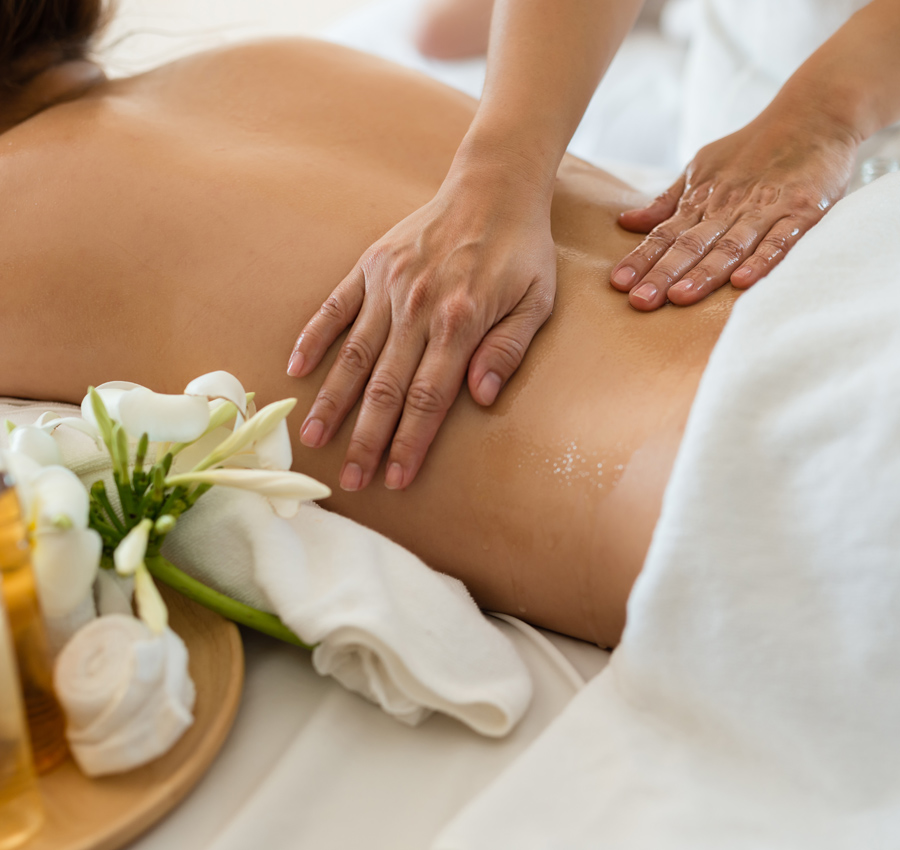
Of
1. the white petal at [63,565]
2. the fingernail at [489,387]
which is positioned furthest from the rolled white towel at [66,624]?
the fingernail at [489,387]

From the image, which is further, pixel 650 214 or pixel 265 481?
pixel 650 214

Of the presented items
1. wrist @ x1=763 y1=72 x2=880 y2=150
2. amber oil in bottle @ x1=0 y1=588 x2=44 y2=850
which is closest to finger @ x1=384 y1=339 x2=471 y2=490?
amber oil in bottle @ x1=0 y1=588 x2=44 y2=850

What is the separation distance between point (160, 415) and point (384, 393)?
0.20 metres

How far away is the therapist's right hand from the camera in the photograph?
717 millimetres

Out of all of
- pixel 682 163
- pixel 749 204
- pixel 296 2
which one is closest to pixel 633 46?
pixel 682 163

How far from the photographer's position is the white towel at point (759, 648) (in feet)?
1.73

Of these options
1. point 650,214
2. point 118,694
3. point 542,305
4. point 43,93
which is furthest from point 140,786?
point 43,93

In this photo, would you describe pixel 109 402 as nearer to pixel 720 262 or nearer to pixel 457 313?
pixel 457 313

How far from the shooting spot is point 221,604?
0.62 meters

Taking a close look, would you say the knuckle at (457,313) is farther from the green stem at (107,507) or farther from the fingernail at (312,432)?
the green stem at (107,507)

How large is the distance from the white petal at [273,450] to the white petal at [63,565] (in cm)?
12

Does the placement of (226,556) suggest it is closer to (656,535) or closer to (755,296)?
(656,535)

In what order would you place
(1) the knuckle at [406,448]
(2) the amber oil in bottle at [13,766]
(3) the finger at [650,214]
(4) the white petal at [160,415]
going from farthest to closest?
(3) the finger at [650,214] → (1) the knuckle at [406,448] → (4) the white petal at [160,415] → (2) the amber oil in bottle at [13,766]

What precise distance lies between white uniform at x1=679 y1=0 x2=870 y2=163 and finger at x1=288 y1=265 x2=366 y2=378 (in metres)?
0.85
